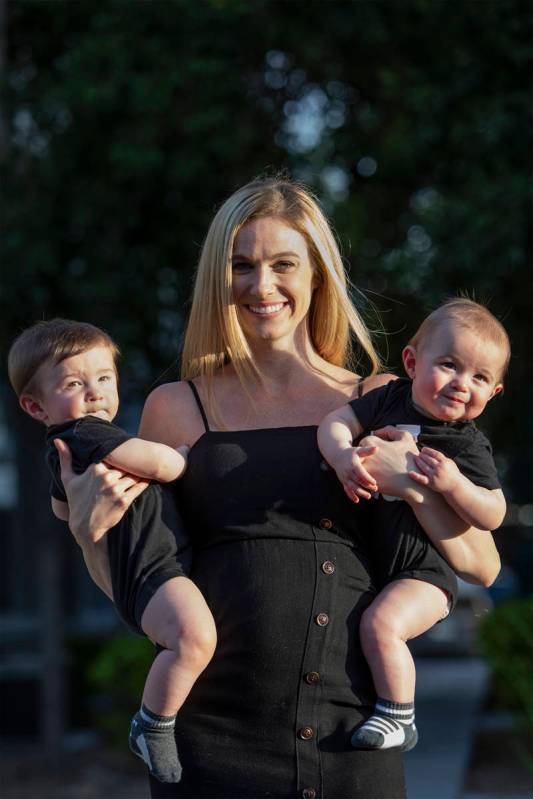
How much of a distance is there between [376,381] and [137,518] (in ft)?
2.27

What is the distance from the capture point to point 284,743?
2635 mm

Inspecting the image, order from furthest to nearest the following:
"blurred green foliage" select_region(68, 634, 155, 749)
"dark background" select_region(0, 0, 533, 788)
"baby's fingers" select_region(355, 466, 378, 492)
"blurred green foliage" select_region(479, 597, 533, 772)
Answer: "blurred green foliage" select_region(68, 634, 155, 749), "blurred green foliage" select_region(479, 597, 533, 772), "dark background" select_region(0, 0, 533, 788), "baby's fingers" select_region(355, 466, 378, 492)

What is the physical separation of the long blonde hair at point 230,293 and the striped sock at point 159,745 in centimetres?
76

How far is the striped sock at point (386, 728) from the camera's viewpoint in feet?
8.57

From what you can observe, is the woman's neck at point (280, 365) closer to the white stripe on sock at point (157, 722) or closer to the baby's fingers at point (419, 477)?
the baby's fingers at point (419, 477)

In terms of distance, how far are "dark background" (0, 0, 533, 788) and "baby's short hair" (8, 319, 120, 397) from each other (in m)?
4.37

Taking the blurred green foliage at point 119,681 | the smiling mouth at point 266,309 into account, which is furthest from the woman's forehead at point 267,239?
the blurred green foliage at point 119,681

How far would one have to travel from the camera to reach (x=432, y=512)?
8.73 ft

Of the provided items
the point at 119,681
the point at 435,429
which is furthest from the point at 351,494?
the point at 119,681

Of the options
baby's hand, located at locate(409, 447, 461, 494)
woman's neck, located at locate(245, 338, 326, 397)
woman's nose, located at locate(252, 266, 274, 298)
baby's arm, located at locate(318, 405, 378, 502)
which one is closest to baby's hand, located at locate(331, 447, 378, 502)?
baby's arm, located at locate(318, 405, 378, 502)

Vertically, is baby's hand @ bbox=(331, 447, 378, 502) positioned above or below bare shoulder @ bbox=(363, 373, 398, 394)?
below

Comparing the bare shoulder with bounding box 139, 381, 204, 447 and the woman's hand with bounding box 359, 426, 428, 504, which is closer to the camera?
the woman's hand with bounding box 359, 426, 428, 504

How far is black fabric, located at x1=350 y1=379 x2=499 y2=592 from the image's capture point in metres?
2.69

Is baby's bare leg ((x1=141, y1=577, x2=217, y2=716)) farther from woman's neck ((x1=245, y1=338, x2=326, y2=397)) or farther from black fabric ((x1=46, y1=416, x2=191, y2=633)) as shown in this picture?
woman's neck ((x1=245, y1=338, x2=326, y2=397))
